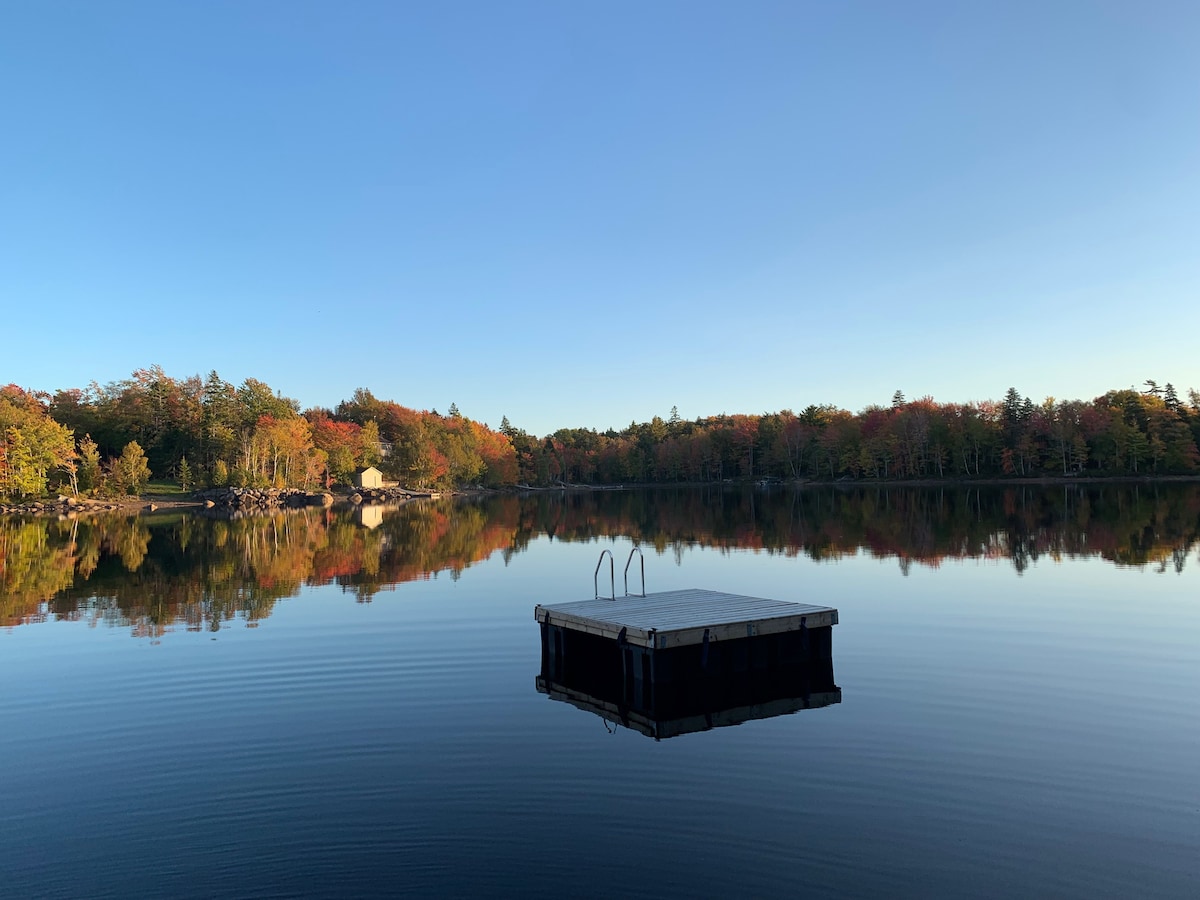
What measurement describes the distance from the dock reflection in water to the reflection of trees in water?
10.6 m

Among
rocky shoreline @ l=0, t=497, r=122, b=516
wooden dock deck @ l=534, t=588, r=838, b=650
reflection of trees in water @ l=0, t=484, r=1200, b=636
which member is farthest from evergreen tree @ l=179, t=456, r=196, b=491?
wooden dock deck @ l=534, t=588, r=838, b=650

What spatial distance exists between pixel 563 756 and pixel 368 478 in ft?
392

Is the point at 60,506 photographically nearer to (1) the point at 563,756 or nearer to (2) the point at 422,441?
(2) the point at 422,441

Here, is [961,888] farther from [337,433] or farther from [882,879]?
[337,433]

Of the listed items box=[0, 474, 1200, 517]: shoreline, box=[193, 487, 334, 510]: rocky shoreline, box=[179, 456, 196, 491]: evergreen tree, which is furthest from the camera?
box=[179, 456, 196, 491]: evergreen tree

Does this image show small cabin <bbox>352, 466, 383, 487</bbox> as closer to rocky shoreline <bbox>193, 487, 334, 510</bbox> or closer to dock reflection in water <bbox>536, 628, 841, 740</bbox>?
rocky shoreline <bbox>193, 487, 334, 510</bbox>

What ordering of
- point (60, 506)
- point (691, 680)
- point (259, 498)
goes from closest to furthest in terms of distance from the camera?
point (691, 680) < point (60, 506) < point (259, 498)

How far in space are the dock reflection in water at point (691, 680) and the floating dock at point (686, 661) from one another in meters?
0.02

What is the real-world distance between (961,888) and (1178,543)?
32.4m

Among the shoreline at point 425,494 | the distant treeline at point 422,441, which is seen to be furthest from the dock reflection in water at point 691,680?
the distant treeline at point 422,441

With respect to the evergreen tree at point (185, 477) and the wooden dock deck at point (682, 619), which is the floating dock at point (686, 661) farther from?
the evergreen tree at point (185, 477)

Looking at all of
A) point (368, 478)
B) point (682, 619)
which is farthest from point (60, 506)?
point (682, 619)

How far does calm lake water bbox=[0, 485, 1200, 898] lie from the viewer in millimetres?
7465

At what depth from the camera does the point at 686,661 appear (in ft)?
43.5
